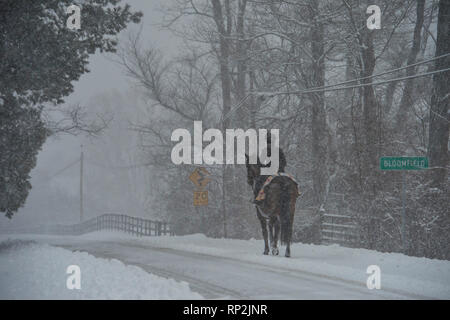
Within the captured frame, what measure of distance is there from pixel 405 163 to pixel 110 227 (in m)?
29.5

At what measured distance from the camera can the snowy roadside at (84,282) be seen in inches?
330

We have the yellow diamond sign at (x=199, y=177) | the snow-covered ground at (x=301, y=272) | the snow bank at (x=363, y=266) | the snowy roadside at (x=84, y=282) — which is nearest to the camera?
the snowy roadside at (x=84, y=282)

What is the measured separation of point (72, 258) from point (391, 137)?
11.5 metres

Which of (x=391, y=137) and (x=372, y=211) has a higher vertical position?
(x=391, y=137)

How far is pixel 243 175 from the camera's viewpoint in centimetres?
2848

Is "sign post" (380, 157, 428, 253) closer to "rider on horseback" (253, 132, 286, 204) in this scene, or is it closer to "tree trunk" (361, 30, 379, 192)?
"rider on horseback" (253, 132, 286, 204)

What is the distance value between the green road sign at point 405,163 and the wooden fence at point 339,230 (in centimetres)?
446

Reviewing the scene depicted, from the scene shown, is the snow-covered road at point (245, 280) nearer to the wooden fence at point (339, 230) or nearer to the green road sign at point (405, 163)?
→ the green road sign at point (405, 163)

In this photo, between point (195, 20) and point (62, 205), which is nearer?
point (195, 20)

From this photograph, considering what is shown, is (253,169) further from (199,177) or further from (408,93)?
(408,93)

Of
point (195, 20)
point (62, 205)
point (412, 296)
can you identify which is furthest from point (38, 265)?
point (62, 205)

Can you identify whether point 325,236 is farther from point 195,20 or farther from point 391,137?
point 195,20

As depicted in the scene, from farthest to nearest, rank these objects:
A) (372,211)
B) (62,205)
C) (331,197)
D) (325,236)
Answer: (62,205), (331,197), (325,236), (372,211)

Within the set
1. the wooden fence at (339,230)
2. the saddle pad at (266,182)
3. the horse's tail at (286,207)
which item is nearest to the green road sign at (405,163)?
the saddle pad at (266,182)
